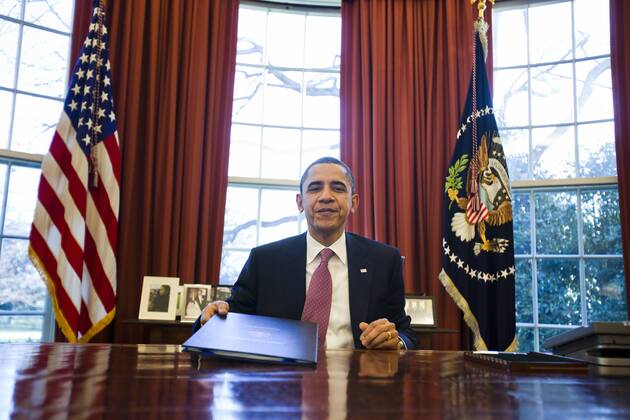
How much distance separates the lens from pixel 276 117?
418 centimetres

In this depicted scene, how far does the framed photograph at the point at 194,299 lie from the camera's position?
2.94m

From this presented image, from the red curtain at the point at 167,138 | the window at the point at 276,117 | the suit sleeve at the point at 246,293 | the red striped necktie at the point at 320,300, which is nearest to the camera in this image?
the red striped necktie at the point at 320,300

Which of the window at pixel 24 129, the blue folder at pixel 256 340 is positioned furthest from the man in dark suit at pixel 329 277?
the window at pixel 24 129

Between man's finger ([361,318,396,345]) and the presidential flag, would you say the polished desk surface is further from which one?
the presidential flag

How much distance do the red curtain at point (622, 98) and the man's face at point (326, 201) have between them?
233 centimetres

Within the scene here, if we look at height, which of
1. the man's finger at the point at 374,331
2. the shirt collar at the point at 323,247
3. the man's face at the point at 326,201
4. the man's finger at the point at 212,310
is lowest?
the man's finger at the point at 374,331

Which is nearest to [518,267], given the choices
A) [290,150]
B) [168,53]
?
[290,150]

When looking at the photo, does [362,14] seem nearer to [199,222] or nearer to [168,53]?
[168,53]

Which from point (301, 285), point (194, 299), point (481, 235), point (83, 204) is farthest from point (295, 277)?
point (481, 235)

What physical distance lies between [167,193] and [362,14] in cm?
203

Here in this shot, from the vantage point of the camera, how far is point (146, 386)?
0.64m

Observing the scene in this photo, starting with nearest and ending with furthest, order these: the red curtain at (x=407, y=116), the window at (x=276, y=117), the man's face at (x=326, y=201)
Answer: the man's face at (x=326, y=201) → the red curtain at (x=407, y=116) → the window at (x=276, y=117)

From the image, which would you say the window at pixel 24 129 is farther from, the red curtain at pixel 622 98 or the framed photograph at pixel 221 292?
the red curtain at pixel 622 98

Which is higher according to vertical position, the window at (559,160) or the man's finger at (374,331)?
the window at (559,160)
